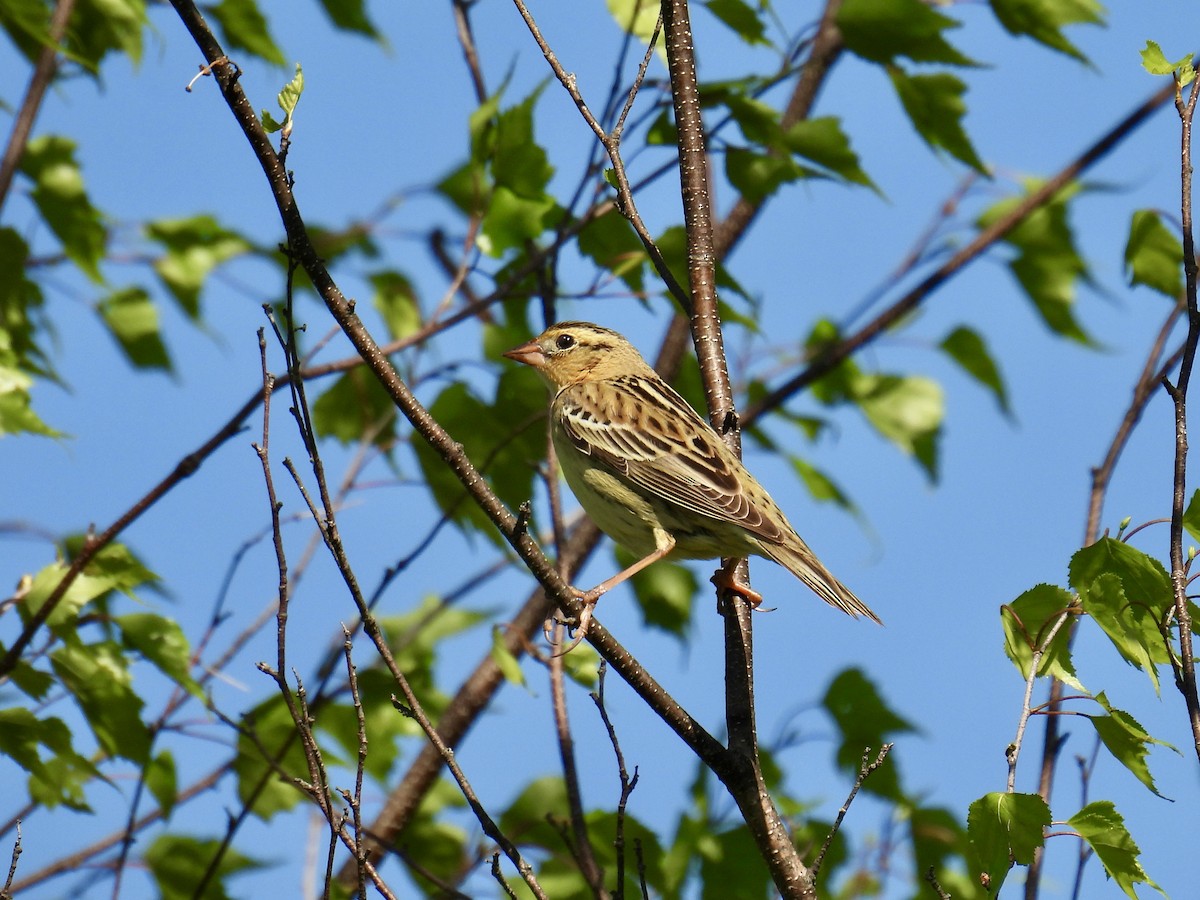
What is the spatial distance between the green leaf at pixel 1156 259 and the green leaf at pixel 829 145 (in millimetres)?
1227

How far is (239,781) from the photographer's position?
251 inches

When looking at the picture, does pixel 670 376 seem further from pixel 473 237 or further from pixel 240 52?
pixel 240 52

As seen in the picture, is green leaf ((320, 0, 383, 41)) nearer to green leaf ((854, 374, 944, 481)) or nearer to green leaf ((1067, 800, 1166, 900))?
green leaf ((854, 374, 944, 481))

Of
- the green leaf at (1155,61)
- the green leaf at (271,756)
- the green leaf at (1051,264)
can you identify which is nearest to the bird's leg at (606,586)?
the green leaf at (271,756)

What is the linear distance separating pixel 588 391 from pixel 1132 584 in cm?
353

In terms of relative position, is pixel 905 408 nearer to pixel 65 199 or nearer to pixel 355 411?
pixel 355 411

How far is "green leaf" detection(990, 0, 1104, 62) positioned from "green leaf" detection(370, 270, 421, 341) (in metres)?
3.66

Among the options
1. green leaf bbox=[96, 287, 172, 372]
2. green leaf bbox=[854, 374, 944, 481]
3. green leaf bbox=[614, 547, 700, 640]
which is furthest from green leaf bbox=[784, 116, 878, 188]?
green leaf bbox=[96, 287, 172, 372]

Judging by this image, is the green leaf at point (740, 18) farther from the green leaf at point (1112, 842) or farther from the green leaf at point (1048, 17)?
the green leaf at point (1112, 842)

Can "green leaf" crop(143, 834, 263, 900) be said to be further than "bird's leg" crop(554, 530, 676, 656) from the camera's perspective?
Yes

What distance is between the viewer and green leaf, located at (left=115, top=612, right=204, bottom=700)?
5.54 meters

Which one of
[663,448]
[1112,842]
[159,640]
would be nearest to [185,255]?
[159,640]

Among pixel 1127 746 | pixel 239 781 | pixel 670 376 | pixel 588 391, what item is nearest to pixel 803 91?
pixel 670 376

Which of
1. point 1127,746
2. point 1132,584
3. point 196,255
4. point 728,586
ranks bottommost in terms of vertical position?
point 1127,746
